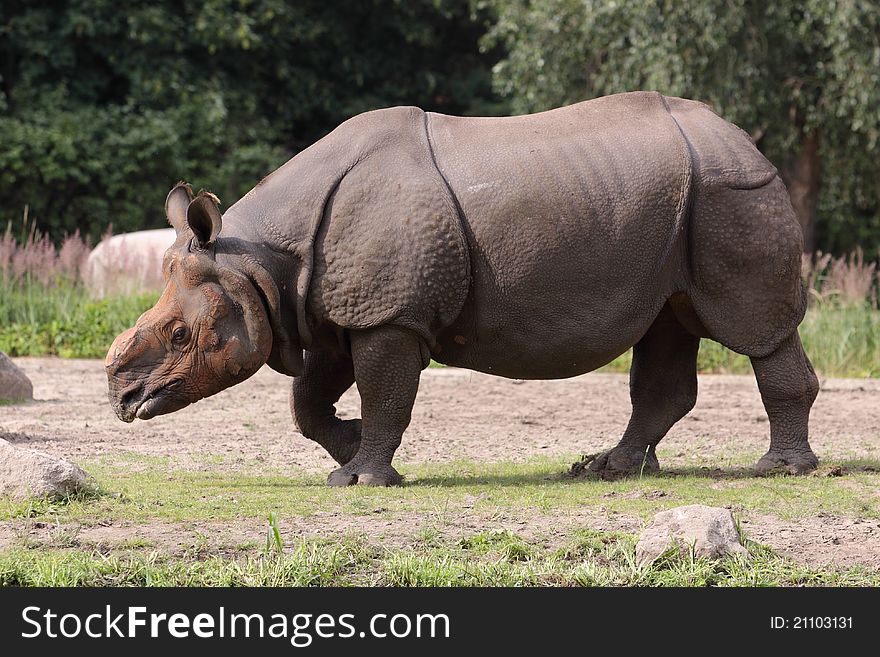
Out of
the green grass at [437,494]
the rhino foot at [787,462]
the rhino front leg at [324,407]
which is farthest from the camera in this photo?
the rhino front leg at [324,407]

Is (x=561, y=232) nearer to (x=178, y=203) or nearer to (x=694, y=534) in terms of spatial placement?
(x=178, y=203)

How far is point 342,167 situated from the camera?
716 cm

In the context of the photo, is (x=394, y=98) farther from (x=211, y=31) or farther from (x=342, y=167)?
(x=342, y=167)

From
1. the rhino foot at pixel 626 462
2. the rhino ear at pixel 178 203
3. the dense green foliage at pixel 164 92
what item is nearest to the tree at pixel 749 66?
the dense green foliage at pixel 164 92

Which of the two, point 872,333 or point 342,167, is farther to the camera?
point 872,333

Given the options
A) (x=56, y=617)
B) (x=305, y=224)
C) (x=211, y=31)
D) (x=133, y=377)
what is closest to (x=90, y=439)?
(x=133, y=377)

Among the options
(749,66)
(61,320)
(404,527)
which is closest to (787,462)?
(404,527)

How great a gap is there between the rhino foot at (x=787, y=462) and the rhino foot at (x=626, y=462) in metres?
0.60

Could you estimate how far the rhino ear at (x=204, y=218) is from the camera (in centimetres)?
685

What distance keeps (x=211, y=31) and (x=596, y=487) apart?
692 inches

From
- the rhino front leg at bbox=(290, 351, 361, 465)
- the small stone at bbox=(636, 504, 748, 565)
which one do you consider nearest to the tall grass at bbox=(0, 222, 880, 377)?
the rhino front leg at bbox=(290, 351, 361, 465)

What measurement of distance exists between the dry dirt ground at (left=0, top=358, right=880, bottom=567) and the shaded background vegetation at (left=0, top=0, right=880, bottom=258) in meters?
6.07

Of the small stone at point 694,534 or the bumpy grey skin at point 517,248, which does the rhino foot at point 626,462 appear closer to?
the bumpy grey skin at point 517,248

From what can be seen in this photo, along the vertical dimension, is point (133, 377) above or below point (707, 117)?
below
